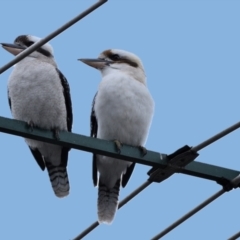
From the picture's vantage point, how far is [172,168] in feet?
20.0

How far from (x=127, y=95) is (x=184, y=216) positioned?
2422 mm

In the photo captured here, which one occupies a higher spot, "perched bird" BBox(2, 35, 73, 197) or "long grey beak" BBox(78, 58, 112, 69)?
"long grey beak" BBox(78, 58, 112, 69)

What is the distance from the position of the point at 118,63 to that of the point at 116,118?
1.02 m

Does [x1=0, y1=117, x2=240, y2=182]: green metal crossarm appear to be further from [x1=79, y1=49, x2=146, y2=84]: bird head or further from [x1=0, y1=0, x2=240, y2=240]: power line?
[x1=79, y1=49, x2=146, y2=84]: bird head

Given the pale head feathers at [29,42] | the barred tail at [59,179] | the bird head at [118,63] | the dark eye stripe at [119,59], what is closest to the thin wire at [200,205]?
the barred tail at [59,179]

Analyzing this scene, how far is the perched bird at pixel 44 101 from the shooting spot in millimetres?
8062

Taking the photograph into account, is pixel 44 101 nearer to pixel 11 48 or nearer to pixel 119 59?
pixel 11 48

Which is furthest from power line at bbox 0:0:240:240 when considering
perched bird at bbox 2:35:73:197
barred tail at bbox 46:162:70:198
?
barred tail at bbox 46:162:70:198

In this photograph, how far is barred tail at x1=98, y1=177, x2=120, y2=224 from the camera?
8.12 metres

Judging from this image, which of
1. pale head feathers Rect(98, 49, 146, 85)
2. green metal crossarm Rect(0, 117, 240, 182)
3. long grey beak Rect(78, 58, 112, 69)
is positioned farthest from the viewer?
pale head feathers Rect(98, 49, 146, 85)

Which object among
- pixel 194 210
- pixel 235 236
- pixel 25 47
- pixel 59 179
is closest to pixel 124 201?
pixel 194 210

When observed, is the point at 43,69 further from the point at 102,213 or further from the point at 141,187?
the point at 141,187

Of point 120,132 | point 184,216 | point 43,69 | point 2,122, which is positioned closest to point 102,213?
point 120,132

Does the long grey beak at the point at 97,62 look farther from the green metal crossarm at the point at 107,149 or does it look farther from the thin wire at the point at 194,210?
the thin wire at the point at 194,210
